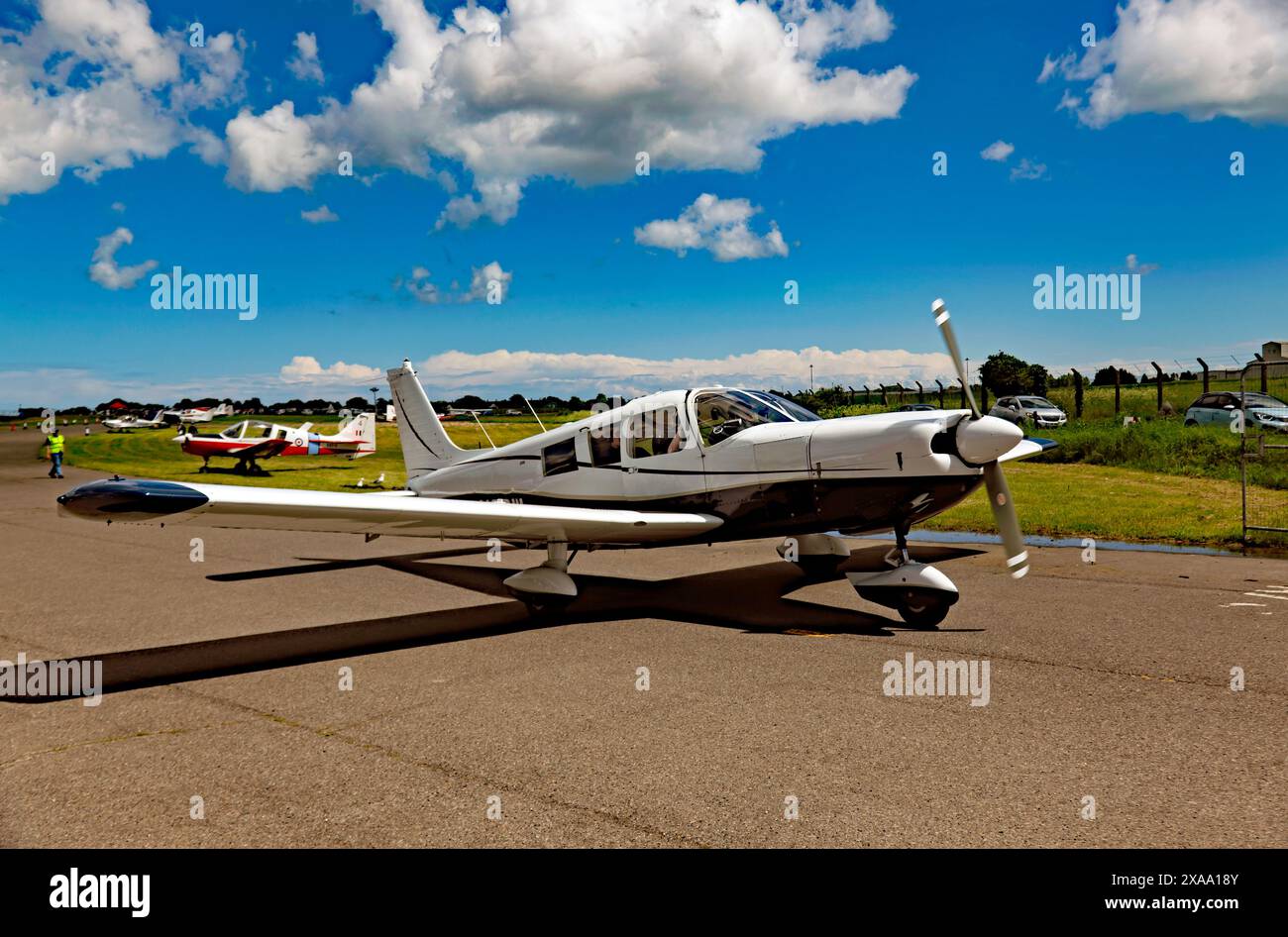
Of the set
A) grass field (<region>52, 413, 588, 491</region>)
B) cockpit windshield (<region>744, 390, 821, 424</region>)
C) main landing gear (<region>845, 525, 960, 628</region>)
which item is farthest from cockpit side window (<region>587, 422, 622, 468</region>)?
grass field (<region>52, 413, 588, 491</region>)

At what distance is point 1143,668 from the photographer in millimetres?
6770

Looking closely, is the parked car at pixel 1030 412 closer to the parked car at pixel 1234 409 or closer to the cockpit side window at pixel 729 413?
the parked car at pixel 1234 409

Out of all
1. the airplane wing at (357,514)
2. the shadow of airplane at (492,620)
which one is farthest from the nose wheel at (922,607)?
the airplane wing at (357,514)

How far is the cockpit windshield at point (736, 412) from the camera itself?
9.63 meters

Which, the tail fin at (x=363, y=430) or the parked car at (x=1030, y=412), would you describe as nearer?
the parked car at (x=1030, y=412)

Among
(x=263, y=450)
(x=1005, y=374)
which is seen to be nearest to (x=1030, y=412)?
(x=263, y=450)

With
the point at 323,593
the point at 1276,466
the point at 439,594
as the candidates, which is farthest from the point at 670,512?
the point at 1276,466

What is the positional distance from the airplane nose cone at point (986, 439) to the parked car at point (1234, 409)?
867 inches

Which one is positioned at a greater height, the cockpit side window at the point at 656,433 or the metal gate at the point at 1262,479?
the cockpit side window at the point at 656,433

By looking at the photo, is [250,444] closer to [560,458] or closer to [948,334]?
[560,458]

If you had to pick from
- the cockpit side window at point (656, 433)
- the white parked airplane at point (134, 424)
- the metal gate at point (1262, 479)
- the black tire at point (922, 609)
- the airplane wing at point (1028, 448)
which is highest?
the white parked airplane at point (134, 424)

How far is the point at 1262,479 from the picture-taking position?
18.4 meters

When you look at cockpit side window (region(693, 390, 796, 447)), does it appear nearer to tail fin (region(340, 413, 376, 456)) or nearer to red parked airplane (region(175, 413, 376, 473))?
red parked airplane (region(175, 413, 376, 473))

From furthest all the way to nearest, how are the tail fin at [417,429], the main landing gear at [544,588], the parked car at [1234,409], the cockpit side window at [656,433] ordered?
the parked car at [1234,409] < the tail fin at [417,429] < the cockpit side window at [656,433] < the main landing gear at [544,588]
